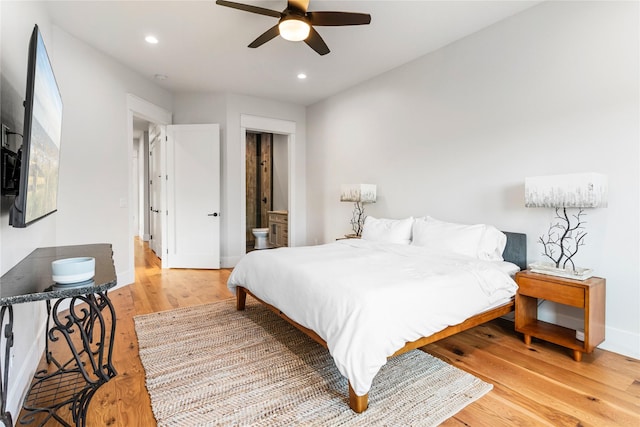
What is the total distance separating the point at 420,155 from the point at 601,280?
2.14 meters

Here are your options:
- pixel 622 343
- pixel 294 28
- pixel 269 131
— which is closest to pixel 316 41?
pixel 294 28

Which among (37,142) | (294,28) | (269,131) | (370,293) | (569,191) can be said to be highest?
(294,28)

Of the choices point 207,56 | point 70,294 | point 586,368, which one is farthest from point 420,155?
point 70,294

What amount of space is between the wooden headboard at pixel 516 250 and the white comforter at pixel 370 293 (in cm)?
20

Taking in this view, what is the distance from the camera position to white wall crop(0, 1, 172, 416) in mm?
1841

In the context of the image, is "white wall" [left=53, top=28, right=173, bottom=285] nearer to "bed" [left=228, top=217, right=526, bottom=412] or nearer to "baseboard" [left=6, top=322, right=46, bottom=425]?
"baseboard" [left=6, top=322, right=46, bottom=425]

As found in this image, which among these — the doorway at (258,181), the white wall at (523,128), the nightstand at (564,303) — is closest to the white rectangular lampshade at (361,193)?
the white wall at (523,128)

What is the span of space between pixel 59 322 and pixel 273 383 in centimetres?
120

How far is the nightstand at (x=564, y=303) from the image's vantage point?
7.25ft

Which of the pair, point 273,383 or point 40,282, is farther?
point 273,383

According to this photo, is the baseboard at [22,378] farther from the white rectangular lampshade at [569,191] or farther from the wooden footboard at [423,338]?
the white rectangular lampshade at [569,191]

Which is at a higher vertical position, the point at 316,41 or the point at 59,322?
the point at 316,41

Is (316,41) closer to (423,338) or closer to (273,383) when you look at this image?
(423,338)

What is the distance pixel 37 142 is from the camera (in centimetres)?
149
